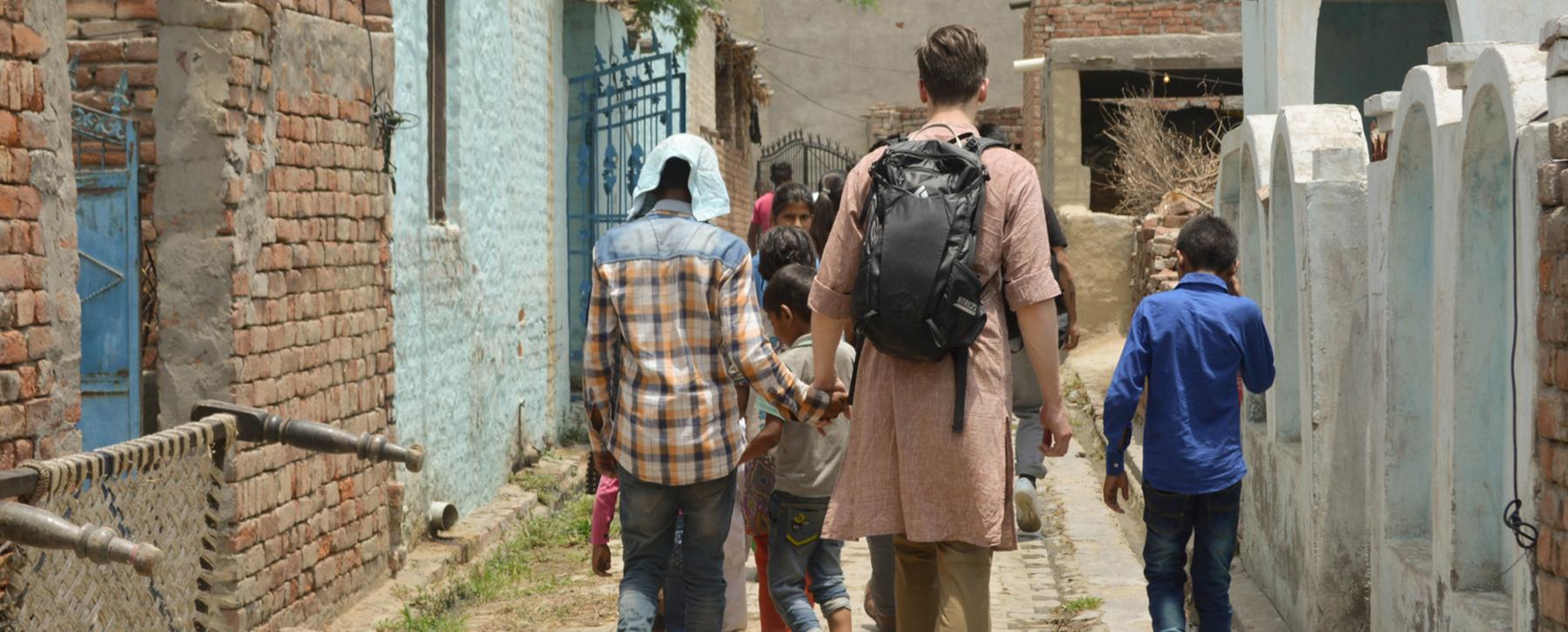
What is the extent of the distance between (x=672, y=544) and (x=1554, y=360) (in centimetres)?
241

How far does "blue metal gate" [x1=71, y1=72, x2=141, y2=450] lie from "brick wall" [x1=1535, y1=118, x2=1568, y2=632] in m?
4.28

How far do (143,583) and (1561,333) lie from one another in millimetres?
3162

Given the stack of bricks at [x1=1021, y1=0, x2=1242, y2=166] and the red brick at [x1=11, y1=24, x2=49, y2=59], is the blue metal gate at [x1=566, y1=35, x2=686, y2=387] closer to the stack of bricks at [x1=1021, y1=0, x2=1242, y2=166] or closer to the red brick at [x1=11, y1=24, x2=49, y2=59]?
the stack of bricks at [x1=1021, y1=0, x2=1242, y2=166]

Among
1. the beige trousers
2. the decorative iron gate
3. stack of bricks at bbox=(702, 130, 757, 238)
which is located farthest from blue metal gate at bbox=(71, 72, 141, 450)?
the decorative iron gate

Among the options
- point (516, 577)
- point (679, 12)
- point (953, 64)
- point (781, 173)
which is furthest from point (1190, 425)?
point (679, 12)

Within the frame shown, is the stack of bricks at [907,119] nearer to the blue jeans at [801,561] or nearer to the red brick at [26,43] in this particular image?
the blue jeans at [801,561]

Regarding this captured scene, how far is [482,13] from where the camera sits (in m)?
9.07

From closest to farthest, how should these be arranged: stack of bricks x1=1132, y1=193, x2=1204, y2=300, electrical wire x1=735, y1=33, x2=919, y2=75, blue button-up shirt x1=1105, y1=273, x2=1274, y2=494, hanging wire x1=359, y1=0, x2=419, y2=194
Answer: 1. blue button-up shirt x1=1105, y1=273, x2=1274, y2=494
2. hanging wire x1=359, y1=0, x2=419, y2=194
3. stack of bricks x1=1132, y1=193, x2=1204, y2=300
4. electrical wire x1=735, y1=33, x2=919, y2=75

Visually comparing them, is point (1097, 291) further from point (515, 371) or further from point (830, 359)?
point (830, 359)

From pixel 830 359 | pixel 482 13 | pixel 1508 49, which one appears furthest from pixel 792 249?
pixel 482 13

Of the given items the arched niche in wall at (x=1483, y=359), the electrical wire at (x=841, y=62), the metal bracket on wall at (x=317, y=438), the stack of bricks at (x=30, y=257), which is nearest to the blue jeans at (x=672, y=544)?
the metal bracket on wall at (x=317, y=438)

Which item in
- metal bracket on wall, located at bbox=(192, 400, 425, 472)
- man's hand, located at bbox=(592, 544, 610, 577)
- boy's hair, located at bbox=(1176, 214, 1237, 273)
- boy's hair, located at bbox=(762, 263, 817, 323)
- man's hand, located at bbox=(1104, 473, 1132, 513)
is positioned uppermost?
boy's hair, located at bbox=(1176, 214, 1237, 273)

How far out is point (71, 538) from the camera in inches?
121

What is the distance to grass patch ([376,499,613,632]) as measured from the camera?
21.3 ft
